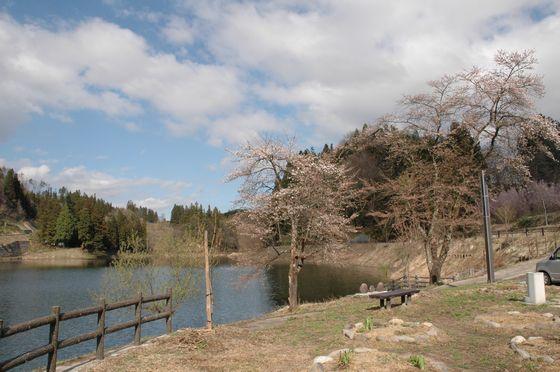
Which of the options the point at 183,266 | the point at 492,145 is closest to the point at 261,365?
the point at 183,266

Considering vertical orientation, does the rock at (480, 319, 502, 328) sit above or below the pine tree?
below

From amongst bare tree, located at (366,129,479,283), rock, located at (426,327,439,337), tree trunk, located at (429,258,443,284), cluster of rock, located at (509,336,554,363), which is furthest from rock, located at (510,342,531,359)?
tree trunk, located at (429,258,443,284)

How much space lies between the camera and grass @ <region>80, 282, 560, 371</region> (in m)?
8.49

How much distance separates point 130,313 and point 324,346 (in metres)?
18.3

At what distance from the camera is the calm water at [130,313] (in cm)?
2245

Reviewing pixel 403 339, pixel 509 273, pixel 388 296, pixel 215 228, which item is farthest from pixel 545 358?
pixel 509 273

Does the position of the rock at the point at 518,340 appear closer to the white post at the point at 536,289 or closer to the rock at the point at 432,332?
the rock at the point at 432,332

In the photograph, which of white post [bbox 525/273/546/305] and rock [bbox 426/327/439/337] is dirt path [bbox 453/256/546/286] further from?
rock [bbox 426/327/439/337]

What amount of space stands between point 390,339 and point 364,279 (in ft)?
130

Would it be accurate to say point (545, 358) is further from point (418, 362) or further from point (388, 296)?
point (388, 296)

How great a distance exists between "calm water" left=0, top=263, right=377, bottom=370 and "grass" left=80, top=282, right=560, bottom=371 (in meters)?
10.8

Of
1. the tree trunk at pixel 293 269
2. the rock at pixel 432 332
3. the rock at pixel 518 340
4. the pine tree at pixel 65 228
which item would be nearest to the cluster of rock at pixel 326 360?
the rock at pixel 432 332

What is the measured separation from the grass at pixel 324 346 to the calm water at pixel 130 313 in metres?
10.8

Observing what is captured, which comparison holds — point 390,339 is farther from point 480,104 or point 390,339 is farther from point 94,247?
point 94,247
